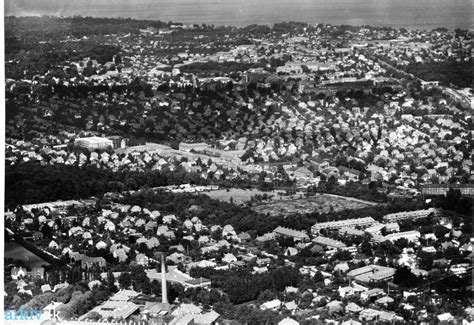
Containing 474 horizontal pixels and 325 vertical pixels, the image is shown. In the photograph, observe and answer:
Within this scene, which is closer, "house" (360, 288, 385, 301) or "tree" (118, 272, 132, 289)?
"house" (360, 288, 385, 301)

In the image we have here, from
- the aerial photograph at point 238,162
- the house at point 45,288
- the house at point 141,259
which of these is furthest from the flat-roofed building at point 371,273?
the house at point 45,288

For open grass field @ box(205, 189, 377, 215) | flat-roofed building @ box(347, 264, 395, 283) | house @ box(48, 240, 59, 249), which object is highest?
flat-roofed building @ box(347, 264, 395, 283)

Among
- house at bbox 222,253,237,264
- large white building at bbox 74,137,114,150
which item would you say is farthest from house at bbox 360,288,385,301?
large white building at bbox 74,137,114,150

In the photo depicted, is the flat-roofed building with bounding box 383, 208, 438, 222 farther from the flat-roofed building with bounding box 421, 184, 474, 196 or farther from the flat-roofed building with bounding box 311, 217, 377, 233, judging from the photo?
the flat-roofed building with bounding box 421, 184, 474, 196

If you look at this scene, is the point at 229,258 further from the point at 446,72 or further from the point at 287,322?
the point at 446,72

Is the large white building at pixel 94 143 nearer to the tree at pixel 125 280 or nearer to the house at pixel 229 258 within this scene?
the house at pixel 229 258

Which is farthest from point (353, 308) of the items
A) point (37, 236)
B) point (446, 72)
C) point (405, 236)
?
point (446, 72)
